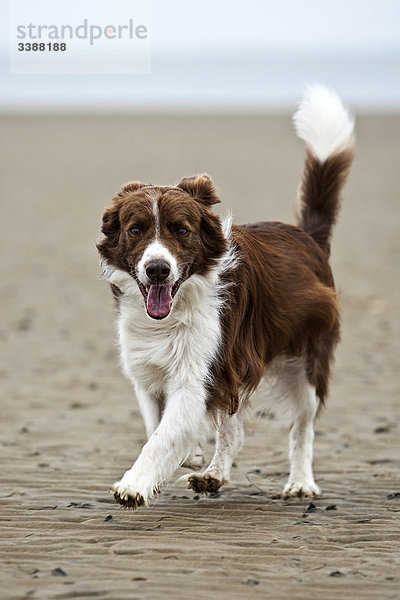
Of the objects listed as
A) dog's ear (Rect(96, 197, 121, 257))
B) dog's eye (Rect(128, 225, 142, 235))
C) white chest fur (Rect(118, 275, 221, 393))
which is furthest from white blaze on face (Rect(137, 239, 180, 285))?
dog's ear (Rect(96, 197, 121, 257))

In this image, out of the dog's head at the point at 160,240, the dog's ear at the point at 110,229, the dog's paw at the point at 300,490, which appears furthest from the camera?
the dog's paw at the point at 300,490

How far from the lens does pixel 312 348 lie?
6910 mm

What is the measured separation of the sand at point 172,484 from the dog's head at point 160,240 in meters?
1.34

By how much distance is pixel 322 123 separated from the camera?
7.45 m

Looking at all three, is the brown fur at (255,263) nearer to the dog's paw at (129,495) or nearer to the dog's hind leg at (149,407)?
the dog's hind leg at (149,407)

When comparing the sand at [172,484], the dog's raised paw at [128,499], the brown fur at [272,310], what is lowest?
the sand at [172,484]

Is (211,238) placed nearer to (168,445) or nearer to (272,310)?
(272,310)

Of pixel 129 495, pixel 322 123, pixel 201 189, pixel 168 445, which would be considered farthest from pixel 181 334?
pixel 322 123

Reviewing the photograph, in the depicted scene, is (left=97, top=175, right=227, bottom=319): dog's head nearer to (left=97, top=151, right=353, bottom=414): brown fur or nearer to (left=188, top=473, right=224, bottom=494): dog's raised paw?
(left=97, top=151, right=353, bottom=414): brown fur

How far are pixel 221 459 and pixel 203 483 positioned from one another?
271 millimetres

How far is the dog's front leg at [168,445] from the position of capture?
538cm

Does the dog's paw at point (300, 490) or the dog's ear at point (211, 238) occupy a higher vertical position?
the dog's ear at point (211, 238)

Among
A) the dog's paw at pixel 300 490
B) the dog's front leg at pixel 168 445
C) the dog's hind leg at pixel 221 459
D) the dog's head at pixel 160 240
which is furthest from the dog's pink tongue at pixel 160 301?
the dog's paw at pixel 300 490

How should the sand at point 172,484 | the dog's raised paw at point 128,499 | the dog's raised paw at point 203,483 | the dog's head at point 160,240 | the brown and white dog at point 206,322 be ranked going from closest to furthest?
→ the sand at point 172,484 → the dog's raised paw at point 128,499 → the dog's head at point 160,240 → the brown and white dog at point 206,322 → the dog's raised paw at point 203,483
